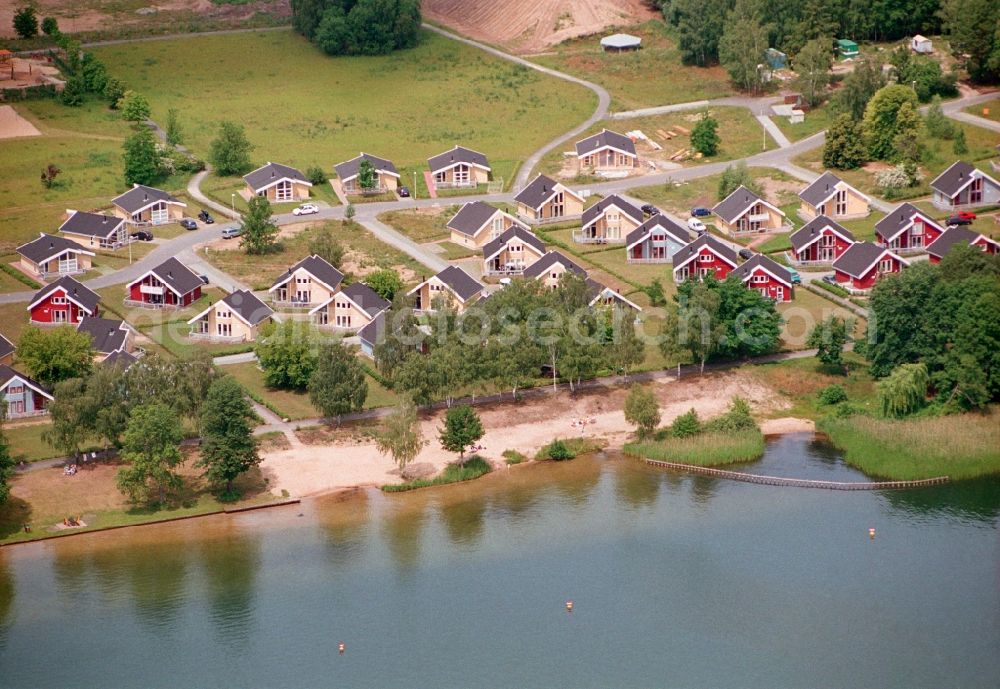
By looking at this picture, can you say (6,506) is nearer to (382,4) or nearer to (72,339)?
(72,339)

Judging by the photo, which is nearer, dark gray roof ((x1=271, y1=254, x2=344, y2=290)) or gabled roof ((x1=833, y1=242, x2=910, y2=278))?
dark gray roof ((x1=271, y1=254, x2=344, y2=290))

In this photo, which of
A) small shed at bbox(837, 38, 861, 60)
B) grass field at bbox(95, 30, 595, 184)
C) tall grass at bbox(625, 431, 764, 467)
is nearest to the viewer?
tall grass at bbox(625, 431, 764, 467)

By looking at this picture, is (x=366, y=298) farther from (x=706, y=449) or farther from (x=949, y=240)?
(x=949, y=240)

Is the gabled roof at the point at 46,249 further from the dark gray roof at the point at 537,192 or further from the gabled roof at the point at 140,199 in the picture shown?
the dark gray roof at the point at 537,192

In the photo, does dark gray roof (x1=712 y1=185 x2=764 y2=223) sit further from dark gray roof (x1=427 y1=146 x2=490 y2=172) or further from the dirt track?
the dirt track

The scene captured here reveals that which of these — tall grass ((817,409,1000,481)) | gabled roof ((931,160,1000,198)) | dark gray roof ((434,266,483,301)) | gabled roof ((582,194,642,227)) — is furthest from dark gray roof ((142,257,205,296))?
gabled roof ((931,160,1000,198))

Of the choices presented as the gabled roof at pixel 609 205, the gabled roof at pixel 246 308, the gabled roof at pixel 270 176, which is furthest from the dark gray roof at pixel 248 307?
the gabled roof at pixel 609 205

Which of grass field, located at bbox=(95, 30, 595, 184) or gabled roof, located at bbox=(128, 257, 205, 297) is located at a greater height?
grass field, located at bbox=(95, 30, 595, 184)
